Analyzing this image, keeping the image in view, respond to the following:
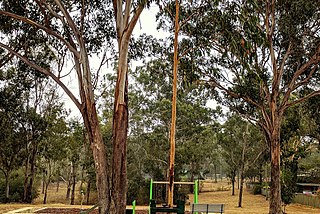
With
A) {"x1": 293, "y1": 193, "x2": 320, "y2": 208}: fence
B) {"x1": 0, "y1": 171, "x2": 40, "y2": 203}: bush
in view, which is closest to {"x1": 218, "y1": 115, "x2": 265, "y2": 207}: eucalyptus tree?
{"x1": 293, "y1": 193, "x2": 320, "y2": 208}: fence

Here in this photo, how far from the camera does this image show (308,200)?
24.0 m

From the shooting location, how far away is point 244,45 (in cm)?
948

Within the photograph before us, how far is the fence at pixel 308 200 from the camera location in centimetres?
2267

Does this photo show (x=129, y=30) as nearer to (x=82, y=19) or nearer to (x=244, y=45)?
(x=82, y=19)

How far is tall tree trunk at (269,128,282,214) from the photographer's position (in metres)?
13.4

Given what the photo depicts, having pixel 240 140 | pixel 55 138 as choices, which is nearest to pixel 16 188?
pixel 55 138

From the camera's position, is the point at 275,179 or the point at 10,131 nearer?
the point at 275,179

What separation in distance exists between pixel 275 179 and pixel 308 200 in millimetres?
12217

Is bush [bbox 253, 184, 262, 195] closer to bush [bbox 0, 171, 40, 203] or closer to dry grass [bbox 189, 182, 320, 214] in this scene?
dry grass [bbox 189, 182, 320, 214]

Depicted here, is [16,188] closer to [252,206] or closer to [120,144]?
[120,144]

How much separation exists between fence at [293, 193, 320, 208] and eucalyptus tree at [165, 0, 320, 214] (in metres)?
10.4

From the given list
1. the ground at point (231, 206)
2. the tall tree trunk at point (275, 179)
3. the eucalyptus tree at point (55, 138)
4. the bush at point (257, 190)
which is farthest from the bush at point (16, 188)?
the bush at point (257, 190)

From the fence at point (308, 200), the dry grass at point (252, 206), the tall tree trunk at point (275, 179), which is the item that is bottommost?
the dry grass at point (252, 206)

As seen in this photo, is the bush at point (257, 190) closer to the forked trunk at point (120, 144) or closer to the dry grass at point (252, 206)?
the dry grass at point (252, 206)
